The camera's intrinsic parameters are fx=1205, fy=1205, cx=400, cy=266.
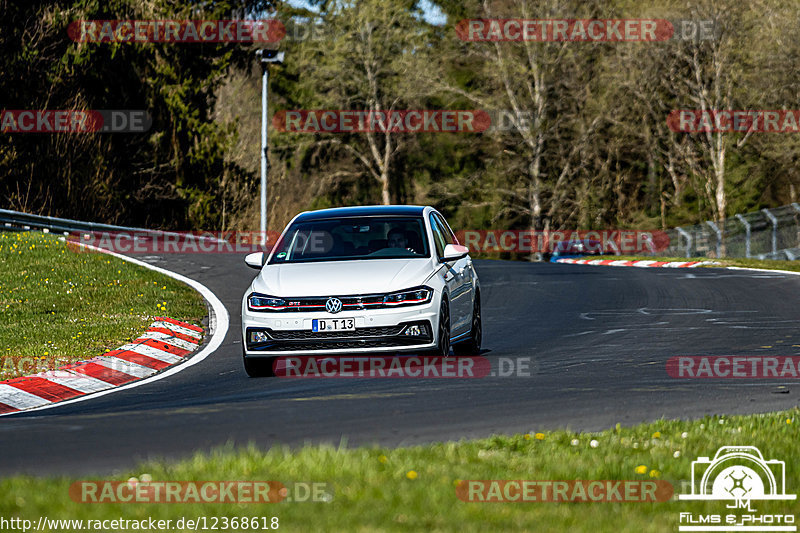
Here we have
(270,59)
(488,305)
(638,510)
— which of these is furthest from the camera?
(270,59)

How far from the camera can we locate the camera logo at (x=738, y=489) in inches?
226

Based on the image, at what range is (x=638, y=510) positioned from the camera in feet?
19.6

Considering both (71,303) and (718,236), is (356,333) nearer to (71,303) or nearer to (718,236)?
(71,303)

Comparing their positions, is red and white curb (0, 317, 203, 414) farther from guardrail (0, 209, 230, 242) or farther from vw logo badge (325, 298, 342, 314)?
guardrail (0, 209, 230, 242)

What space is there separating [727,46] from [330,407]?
152 feet

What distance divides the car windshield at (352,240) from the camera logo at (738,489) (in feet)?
18.7

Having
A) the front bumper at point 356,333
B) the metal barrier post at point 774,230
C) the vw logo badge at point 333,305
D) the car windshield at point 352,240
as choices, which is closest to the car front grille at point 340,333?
the front bumper at point 356,333

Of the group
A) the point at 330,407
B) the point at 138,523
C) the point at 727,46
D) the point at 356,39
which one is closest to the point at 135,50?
the point at 356,39

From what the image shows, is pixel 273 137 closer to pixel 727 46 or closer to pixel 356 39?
pixel 356 39

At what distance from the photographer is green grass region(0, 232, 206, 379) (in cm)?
1434
